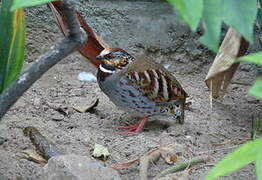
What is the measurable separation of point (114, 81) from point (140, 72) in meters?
0.14

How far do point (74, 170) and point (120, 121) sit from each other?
3.69ft

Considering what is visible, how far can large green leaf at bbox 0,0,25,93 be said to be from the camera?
86.7 inches

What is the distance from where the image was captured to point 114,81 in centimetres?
305

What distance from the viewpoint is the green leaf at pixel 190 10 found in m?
0.97

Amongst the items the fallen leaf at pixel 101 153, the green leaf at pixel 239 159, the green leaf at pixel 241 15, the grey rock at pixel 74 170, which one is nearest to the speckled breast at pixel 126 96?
the fallen leaf at pixel 101 153

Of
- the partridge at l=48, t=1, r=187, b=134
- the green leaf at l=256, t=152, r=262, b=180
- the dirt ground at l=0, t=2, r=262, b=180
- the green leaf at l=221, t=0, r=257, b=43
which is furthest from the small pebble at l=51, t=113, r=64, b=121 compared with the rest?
the green leaf at l=256, t=152, r=262, b=180

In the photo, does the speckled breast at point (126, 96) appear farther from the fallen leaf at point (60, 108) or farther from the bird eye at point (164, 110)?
the fallen leaf at point (60, 108)

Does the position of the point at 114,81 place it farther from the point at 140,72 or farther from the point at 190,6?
the point at 190,6

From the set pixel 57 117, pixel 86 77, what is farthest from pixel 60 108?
pixel 86 77

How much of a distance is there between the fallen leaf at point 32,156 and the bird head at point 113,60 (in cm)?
73

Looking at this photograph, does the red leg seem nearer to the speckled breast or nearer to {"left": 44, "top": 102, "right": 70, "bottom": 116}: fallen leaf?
the speckled breast

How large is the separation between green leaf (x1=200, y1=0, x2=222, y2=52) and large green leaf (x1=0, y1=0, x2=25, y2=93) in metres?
1.23

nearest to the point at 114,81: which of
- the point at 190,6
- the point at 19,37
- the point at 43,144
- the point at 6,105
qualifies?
the point at 43,144

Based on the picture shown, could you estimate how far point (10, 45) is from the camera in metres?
2.24
